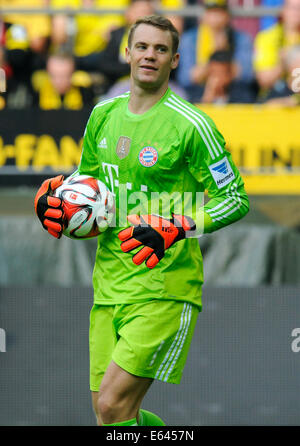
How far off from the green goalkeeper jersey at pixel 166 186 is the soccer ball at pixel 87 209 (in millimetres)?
45

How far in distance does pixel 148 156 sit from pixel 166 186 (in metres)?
0.16

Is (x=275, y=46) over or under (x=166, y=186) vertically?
over

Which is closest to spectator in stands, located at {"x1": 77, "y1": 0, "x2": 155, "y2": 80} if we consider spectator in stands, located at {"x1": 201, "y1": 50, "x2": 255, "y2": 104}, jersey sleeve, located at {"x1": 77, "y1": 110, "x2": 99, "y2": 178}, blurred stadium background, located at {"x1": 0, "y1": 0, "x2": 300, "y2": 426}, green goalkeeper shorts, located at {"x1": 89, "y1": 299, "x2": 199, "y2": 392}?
blurred stadium background, located at {"x1": 0, "y1": 0, "x2": 300, "y2": 426}

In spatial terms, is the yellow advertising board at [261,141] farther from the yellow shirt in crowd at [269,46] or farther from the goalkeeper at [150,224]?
the goalkeeper at [150,224]

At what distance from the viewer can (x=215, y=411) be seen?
5.70 metres

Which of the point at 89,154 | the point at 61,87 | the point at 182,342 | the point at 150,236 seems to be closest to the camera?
the point at 150,236

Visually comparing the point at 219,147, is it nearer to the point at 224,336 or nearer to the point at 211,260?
the point at 224,336

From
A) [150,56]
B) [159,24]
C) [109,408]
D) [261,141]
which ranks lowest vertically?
[109,408]

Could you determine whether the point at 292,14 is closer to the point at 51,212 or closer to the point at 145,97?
the point at 145,97

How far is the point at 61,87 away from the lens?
28.5 feet

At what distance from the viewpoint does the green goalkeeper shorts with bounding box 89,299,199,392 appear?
401 cm

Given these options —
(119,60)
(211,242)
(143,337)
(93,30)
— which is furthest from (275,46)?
(143,337)

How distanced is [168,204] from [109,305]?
546mm

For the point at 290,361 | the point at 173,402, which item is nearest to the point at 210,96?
the point at 290,361
